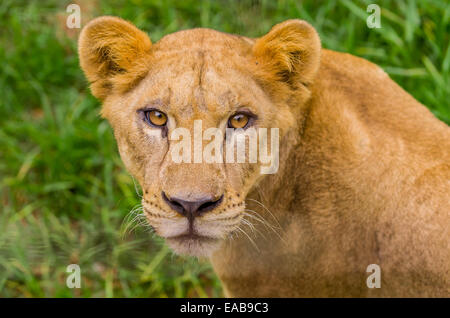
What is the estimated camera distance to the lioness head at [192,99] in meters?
3.08

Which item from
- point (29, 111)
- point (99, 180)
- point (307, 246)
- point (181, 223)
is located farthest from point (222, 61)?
point (29, 111)

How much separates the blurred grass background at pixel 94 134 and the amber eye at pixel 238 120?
2204 mm

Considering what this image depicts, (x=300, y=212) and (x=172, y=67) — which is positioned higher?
(x=172, y=67)

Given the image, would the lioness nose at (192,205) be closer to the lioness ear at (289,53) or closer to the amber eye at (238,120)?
the amber eye at (238,120)

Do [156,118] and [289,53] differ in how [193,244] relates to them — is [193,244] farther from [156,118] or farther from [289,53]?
[289,53]

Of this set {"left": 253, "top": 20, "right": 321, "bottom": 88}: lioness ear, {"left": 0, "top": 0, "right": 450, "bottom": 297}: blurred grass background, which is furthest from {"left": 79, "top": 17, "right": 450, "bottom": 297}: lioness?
{"left": 0, "top": 0, "right": 450, "bottom": 297}: blurred grass background

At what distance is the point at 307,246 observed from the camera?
147 inches

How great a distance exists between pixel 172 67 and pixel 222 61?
25cm

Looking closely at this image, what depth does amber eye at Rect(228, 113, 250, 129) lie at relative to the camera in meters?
3.26

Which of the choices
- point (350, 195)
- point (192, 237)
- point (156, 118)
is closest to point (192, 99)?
point (156, 118)

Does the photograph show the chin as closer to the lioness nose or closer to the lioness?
the lioness

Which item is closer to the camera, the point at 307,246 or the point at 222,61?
the point at 222,61

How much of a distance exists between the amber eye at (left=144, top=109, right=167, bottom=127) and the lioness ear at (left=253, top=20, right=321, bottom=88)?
1.93 ft
